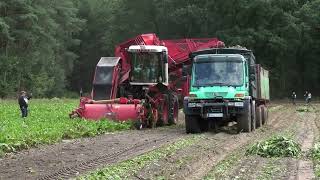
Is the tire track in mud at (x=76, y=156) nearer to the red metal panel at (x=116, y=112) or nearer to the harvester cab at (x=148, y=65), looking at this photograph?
the red metal panel at (x=116, y=112)

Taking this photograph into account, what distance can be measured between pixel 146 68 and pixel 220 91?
16.6ft

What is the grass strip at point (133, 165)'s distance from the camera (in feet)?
34.0

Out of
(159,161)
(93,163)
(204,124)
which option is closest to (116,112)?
(204,124)

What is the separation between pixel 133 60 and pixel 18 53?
41.1 m

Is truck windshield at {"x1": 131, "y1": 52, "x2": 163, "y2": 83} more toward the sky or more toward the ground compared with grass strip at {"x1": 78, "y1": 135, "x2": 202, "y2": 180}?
more toward the sky

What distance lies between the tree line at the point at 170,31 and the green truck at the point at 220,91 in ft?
122

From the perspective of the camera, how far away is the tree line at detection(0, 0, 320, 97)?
58.9 meters

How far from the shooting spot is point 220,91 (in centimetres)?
2041

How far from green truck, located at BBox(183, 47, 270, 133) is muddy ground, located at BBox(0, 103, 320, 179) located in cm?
205

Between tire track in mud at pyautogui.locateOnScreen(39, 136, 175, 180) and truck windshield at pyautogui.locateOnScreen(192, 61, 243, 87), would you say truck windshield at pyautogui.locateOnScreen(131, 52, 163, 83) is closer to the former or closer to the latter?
truck windshield at pyautogui.locateOnScreen(192, 61, 243, 87)

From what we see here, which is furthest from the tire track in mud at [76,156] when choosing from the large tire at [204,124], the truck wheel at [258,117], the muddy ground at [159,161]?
the truck wheel at [258,117]

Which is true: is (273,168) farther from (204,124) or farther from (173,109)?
(173,109)

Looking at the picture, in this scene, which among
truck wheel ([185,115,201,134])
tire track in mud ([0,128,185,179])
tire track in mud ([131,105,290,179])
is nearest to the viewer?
tire track in mud ([131,105,290,179])

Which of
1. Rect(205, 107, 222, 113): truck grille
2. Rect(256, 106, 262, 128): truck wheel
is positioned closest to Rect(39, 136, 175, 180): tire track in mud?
Rect(205, 107, 222, 113): truck grille
